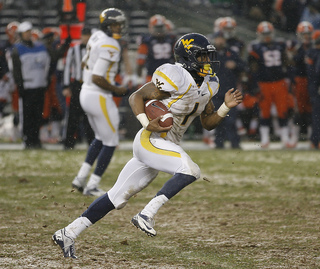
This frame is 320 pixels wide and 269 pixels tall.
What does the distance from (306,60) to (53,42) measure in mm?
4654

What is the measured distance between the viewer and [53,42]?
512 inches

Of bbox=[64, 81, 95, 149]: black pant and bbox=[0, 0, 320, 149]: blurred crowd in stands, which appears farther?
bbox=[0, 0, 320, 149]: blurred crowd in stands

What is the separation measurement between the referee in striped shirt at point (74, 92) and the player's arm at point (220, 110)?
5062mm

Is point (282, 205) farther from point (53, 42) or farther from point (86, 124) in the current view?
point (53, 42)

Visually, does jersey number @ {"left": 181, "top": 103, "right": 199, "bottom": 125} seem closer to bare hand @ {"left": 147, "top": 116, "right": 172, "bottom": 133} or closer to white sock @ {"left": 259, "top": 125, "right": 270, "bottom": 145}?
bare hand @ {"left": 147, "top": 116, "right": 172, "bottom": 133}

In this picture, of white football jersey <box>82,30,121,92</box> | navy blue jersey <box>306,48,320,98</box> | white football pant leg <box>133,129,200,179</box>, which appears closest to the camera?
white football pant leg <box>133,129,200,179</box>

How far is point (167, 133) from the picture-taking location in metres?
4.82

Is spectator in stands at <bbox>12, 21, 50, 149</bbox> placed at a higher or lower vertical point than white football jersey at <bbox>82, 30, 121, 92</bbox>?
lower

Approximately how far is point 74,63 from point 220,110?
620 centimetres

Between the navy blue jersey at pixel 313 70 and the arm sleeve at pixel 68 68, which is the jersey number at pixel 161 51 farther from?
the navy blue jersey at pixel 313 70

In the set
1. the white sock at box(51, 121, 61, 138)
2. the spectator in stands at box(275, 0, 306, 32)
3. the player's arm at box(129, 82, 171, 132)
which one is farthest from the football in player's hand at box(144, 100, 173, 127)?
the spectator in stands at box(275, 0, 306, 32)

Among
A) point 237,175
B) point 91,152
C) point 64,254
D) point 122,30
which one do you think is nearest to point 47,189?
point 91,152

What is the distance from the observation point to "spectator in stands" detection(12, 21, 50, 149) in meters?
12.0

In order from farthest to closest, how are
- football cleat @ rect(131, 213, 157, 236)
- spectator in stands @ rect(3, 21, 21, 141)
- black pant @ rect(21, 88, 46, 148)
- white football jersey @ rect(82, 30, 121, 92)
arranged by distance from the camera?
spectator in stands @ rect(3, 21, 21, 141) → black pant @ rect(21, 88, 46, 148) → white football jersey @ rect(82, 30, 121, 92) → football cleat @ rect(131, 213, 157, 236)
